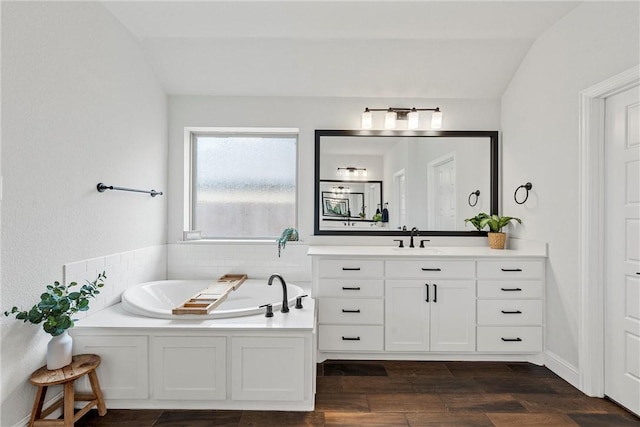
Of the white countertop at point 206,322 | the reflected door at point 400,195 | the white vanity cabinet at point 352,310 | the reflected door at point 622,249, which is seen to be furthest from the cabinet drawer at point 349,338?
the reflected door at point 622,249

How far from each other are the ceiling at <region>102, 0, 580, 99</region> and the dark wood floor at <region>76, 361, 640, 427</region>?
2409 millimetres

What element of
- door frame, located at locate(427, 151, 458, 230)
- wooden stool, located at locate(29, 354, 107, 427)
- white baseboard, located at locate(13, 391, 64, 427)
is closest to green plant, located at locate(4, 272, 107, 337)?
wooden stool, located at locate(29, 354, 107, 427)

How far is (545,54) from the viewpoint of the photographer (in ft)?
8.99

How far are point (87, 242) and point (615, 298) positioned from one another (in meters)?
3.36

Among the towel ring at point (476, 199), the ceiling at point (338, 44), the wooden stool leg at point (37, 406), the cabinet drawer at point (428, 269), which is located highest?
the ceiling at point (338, 44)

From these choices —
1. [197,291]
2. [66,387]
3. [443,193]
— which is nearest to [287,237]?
[197,291]

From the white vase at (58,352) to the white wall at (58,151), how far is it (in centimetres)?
9

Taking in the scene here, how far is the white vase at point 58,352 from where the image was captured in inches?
74.0

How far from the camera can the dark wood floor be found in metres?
2.02

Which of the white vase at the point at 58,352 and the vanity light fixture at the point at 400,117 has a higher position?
the vanity light fixture at the point at 400,117

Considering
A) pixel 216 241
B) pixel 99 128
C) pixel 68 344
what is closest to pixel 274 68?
pixel 99 128

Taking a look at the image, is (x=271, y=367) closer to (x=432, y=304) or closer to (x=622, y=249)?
(x=432, y=304)

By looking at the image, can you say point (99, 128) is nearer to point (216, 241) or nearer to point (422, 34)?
point (216, 241)

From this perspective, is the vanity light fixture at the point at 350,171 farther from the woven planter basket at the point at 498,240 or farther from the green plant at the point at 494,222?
the woven planter basket at the point at 498,240
